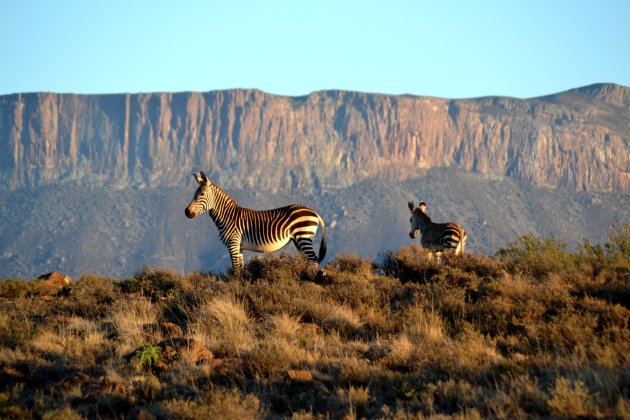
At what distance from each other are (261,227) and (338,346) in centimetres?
717

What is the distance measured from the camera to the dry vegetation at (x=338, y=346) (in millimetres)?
8734

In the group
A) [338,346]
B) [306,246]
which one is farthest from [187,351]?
[306,246]

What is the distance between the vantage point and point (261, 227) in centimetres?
1773

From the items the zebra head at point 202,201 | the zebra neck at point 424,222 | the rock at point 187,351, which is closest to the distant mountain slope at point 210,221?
the zebra neck at point 424,222

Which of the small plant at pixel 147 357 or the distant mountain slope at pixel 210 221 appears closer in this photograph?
the small plant at pixel 147 357

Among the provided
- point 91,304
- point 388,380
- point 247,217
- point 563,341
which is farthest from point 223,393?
point 247,217

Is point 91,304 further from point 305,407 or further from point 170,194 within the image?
point 170,194

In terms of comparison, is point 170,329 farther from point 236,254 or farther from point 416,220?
point 416,220

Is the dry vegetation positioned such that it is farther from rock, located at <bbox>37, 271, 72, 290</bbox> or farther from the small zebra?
the small zebra

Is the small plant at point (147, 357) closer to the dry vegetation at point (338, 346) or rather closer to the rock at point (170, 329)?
the dry vegetation at point (338, 346)

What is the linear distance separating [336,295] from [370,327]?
5.53 ft

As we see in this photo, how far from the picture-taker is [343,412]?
28.5 ft

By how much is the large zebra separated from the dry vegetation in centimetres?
244

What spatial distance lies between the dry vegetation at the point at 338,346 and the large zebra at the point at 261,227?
2.44 meters
